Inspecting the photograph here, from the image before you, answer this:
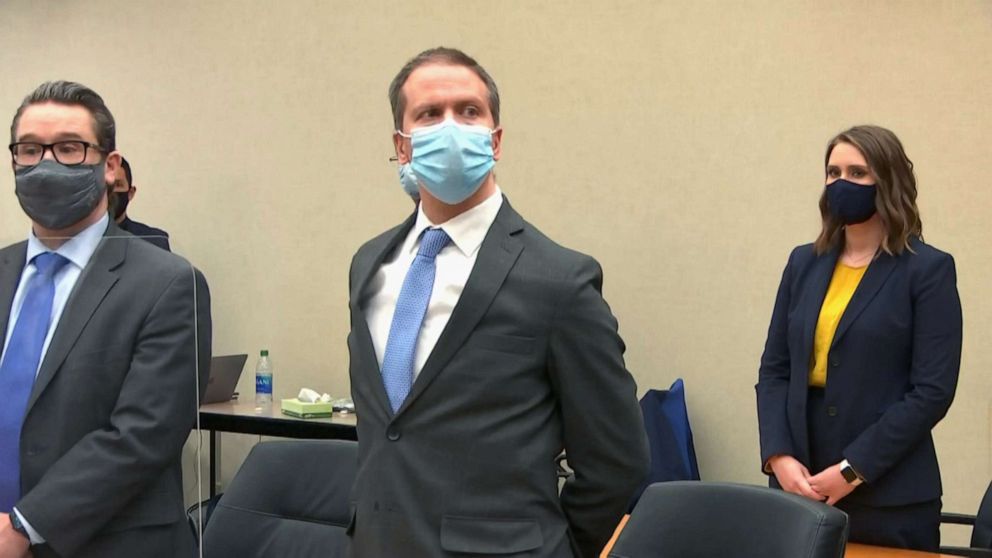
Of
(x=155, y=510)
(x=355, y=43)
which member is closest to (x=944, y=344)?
(x=155, y=510)

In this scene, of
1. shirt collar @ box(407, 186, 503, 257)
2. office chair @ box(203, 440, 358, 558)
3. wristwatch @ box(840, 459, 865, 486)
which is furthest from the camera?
wristwatch @ box(840, 459, 865, 486)

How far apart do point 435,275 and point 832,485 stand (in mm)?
1753

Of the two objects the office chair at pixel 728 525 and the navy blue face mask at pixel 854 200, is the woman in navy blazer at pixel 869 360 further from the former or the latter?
the office chair at pixel 728 525

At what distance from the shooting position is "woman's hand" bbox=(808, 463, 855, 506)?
3.21 metres

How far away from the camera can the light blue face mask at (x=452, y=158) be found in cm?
198

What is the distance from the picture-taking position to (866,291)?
3.33 m

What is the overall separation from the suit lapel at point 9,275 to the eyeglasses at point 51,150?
185mm

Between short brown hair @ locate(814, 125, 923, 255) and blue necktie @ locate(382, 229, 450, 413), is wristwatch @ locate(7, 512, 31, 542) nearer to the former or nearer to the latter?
blue necktie @ locate(382, 229, 450, 413)

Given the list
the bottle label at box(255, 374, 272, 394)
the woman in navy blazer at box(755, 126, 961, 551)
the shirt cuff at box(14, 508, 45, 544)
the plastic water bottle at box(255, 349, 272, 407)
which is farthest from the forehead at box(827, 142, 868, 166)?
the bottle label at box(255, 374, 272, 394)

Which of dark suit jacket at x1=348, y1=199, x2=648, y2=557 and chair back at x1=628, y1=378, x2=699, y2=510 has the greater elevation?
dark suit jacket at x1=348, y1=199, x2=648, y2=557

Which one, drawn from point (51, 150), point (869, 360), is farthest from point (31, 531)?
point (869, 360)

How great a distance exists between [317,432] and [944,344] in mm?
2816

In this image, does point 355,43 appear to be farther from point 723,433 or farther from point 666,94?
point 723,433

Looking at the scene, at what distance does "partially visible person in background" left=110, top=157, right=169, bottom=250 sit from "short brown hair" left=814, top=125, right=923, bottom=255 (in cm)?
230
